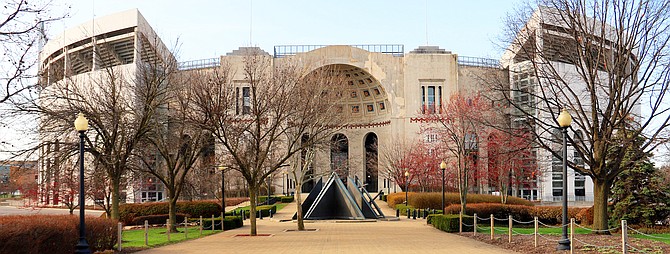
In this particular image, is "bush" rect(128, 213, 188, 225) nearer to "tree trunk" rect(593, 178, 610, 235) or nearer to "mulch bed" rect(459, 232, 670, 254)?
"mulch bed" rect(459, 232, 670, 254)

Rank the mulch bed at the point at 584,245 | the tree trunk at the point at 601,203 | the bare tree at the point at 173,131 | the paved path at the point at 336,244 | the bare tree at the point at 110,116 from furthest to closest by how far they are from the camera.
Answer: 1. the bare tree at the point at 173,131
2. the tree trunk at the point at 601,203
3. the bare tree at the point at 110,116
4. the paved path at the point at 336,244
5. the mulch bed at the point at 584,245

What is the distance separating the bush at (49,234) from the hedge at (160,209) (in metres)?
18.0

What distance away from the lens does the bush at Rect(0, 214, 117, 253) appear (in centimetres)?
1308

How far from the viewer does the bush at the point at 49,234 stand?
42.9ft

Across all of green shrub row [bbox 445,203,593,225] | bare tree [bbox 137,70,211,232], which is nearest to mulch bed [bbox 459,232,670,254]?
green shrub row [bbox 445,203,593,225]

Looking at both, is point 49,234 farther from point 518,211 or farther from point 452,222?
point 518,211

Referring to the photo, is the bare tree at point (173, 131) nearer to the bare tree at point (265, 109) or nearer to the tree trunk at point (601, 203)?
the bare tree at point (265, 109)

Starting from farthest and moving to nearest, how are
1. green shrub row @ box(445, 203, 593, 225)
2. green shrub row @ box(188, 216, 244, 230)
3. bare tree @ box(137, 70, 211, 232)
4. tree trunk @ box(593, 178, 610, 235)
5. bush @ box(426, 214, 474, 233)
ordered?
green shrub row @ box(445, 203, 593, 225) < green shrub row @ box(188, 216, 244, 230) < bush @ box(426, 214, 474, 233) < bare tree @ box(137, 70, 211, 232) < tree trunk @ box(593, 178, 610, 235)

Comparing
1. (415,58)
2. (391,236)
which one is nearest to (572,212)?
(391,236)

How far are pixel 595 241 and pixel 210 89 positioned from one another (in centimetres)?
1571

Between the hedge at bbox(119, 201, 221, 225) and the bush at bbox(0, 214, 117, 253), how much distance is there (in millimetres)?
17977

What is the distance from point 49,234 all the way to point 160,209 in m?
23.0

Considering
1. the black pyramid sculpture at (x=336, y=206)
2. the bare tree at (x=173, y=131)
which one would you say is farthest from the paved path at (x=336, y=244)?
the black pyramid sculpture at (x=336, y=206)

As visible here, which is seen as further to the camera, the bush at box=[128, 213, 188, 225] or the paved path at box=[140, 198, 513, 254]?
the bush at box=[128, 213, 188, 225]
